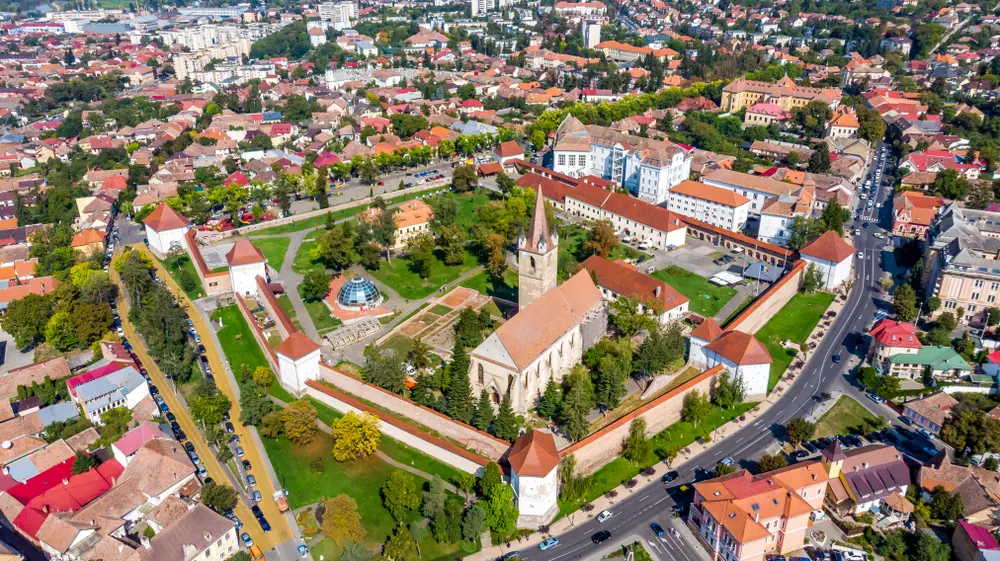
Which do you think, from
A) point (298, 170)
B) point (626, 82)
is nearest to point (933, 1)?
point (626, 82)

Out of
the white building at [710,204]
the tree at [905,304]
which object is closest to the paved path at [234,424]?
the tree at [905,304]

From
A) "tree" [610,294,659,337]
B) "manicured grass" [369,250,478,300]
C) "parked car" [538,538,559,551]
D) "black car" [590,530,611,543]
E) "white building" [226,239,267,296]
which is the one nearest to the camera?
"parked car" [538,538,559,551]

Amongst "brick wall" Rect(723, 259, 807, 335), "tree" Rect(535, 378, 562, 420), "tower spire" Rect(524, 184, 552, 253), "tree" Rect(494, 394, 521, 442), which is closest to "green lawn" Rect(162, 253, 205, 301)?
"tower spire" Rect(524, 184, 552, 253)

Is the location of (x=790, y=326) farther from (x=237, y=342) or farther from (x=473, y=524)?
(x=237, y=342)

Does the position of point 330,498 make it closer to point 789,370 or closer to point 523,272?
point 523,272

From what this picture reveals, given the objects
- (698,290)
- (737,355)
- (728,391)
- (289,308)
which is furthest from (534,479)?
(698,290)

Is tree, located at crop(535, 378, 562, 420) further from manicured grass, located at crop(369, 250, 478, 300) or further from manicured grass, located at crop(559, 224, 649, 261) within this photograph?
manicured grass, located at crop(559, 224, 649, 261)
